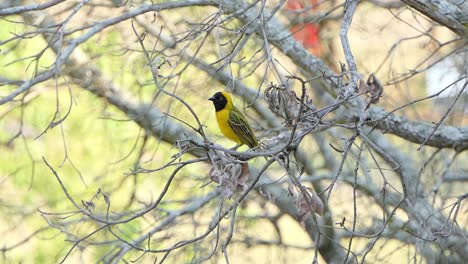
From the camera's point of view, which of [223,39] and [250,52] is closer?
[223,39]

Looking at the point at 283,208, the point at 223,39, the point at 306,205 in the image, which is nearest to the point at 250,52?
the point at 223,39

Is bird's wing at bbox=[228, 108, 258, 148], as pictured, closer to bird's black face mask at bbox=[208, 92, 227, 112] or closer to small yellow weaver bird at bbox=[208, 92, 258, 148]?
small yellow weaver bird at bbox=[208, 92, 258, 148]

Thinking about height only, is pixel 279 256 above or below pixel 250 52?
below

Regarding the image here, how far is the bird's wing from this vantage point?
6.91m

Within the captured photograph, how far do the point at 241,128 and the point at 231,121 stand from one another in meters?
0.15

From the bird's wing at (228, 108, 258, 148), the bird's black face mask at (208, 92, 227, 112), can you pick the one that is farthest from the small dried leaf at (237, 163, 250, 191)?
the bird's black face mask at (208, 92, 227, 112)

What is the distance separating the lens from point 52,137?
9961 millimetres

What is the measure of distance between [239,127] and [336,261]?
1.65 m

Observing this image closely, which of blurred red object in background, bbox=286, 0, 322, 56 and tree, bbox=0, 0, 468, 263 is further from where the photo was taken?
blurred red object in background, bbox=286, 0, 322, 56

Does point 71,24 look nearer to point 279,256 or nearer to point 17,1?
point 17,1

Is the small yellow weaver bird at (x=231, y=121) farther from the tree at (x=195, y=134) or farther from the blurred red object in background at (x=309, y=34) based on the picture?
the blurred red object in background at (x=309, y=34)

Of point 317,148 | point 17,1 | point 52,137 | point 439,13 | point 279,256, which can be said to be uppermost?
point 52,137

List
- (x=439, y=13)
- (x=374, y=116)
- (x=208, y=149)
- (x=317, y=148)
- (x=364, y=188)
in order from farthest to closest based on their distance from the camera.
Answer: (x=317, y=148), (x=364, y=188), (x=374, y=116), (x=439, y=13), (x=208, y=149)

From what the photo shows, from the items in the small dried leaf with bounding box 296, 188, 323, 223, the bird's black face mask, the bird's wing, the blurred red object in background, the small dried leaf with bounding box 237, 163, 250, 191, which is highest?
the blurred red object in background
